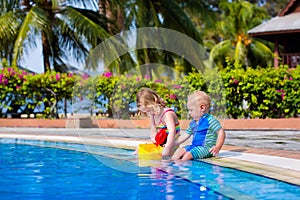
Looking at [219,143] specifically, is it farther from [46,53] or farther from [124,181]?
[46,53]

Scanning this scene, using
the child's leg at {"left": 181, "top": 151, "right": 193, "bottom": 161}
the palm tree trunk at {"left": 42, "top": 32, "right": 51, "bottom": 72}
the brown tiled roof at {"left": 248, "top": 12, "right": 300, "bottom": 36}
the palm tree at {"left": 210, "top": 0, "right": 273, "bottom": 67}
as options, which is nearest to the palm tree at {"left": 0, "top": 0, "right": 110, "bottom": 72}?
the palm tree trunk at {"left": 42, "top": 32, "right": 51, "bottom": 72}

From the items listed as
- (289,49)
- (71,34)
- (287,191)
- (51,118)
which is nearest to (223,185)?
(287,191)

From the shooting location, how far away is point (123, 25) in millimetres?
21812

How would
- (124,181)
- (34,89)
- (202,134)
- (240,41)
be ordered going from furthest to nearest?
(240,41) < (34,89) < (202,134) < (124,181)

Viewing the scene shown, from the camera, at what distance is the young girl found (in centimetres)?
617

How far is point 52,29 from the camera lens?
61.4 feet

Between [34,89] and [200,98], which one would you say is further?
[34,89]

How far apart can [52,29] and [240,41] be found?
17647 millimetres

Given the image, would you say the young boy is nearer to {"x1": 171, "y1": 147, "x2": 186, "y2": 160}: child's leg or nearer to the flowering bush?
{"x1": 171, "y1": 147, "x2": 186, "y2": 160}: child's leg

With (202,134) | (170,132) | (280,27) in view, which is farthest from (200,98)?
(280,27)

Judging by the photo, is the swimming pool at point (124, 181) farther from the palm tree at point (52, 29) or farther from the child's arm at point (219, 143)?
the palm tree at point (52, 29)

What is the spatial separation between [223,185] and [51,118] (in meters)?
11.1

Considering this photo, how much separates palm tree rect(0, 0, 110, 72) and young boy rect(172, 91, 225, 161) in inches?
432

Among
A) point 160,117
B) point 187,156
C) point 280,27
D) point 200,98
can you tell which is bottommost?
point 187,156
